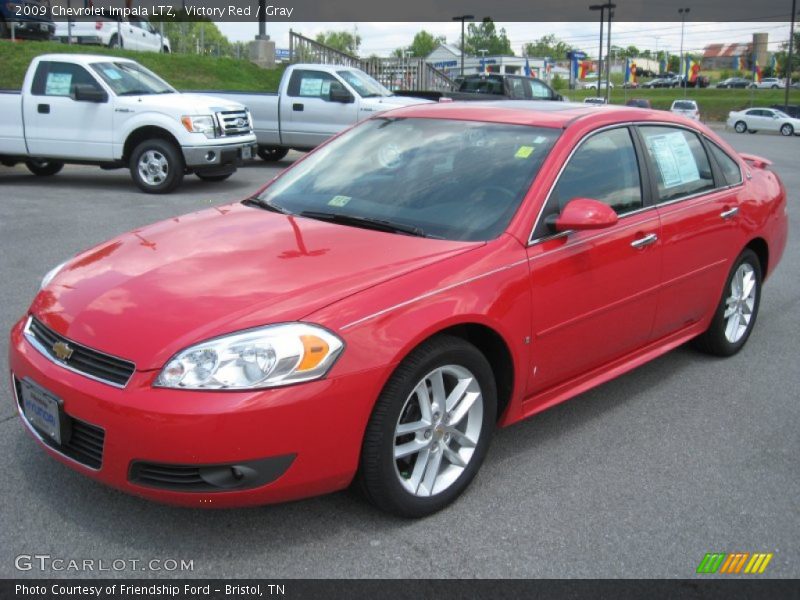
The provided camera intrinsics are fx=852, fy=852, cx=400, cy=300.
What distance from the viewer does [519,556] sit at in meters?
3.09

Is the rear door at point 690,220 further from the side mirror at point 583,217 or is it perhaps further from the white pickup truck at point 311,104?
the white pickup truck at point 311,104

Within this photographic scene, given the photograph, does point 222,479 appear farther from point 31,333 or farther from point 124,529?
point 31,333

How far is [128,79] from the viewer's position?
41.5 ft

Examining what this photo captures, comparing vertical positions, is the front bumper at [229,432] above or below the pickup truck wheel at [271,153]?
below

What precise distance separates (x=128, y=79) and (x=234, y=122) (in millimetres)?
1697

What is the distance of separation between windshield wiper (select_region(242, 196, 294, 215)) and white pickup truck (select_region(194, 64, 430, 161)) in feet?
36.8

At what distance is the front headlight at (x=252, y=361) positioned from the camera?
286cm

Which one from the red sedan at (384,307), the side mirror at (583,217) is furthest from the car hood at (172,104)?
the side mirror at (583,217)

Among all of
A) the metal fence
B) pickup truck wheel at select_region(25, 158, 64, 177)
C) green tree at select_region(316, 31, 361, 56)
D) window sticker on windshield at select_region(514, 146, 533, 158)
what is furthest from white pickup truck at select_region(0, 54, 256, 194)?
green tree at select_region(316, 31, 361, 56)

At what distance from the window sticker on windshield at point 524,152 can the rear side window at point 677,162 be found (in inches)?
34.7

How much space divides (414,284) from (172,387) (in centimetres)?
97

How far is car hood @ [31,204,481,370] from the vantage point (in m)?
2.99

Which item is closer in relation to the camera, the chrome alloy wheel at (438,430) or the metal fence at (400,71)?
the chrome alloy wheel at (438,430)

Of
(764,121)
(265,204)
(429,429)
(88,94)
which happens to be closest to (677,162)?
(265,204)
